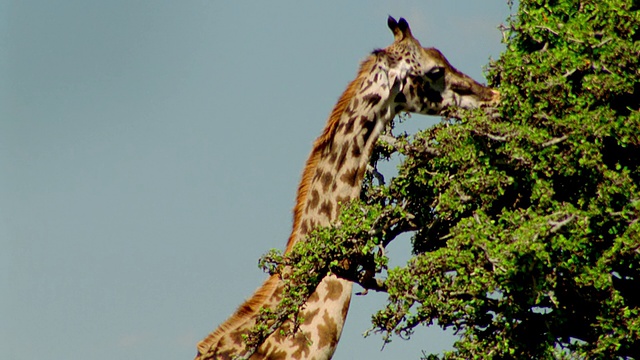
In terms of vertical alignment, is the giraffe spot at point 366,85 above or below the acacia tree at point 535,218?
above

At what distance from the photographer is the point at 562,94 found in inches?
506

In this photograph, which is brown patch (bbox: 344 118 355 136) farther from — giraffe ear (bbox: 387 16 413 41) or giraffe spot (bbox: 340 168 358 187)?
giraffe ear (bbox: 387 16 413 41)

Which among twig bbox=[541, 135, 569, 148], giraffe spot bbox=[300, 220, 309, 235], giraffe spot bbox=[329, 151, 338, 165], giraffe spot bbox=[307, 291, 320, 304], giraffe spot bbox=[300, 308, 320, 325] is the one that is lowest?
giraffe spot bbox=[300, 308, 320, 325]

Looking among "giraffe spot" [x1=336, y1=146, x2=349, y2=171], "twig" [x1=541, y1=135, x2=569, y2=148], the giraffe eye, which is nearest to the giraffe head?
the giraffe eye

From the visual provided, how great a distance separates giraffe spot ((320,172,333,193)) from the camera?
14398mm

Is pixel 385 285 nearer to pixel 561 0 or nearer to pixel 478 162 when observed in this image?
pixel 478 162

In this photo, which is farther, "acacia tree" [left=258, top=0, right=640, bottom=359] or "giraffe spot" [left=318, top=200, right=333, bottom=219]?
"giraffe spot" [left=318, top=200, right=333, bottom=219]

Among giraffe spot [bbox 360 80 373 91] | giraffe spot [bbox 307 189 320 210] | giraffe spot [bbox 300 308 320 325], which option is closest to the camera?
giraffe spot [bbox 300 308 320 325]

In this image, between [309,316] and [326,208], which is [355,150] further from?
[309,316]

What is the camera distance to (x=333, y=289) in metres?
13.8

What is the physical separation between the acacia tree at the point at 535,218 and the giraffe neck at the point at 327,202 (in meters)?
0.43

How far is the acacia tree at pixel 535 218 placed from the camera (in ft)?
39.9

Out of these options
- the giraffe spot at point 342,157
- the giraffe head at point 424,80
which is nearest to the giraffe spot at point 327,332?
the giraffe spot at point 342,157

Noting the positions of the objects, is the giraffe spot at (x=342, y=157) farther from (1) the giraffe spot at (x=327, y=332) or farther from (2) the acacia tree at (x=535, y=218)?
(1) the giraffe spot at (x=327, y=332)
